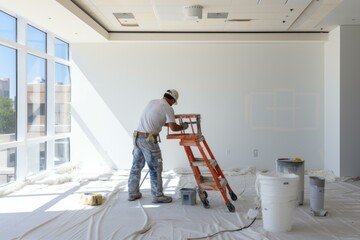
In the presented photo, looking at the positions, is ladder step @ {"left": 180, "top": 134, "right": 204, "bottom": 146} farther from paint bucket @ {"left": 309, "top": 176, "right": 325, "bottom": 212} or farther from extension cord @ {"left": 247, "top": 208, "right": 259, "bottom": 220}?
paint bucket @ {"left": 309, "top": 176, "right": 325, "bottom": 212}

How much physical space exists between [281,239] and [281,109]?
435 centimetres

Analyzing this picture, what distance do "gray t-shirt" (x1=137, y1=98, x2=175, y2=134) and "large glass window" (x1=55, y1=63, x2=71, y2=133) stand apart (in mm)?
3192

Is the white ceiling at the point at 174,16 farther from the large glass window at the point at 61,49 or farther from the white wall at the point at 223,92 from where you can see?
the white wall at the point at 223,92

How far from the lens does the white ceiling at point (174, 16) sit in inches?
209

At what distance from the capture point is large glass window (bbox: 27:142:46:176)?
6121 mm

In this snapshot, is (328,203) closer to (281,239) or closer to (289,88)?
(281,239)

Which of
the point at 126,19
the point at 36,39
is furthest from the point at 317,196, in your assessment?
the point at 36,39

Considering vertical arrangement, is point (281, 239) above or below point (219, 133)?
below

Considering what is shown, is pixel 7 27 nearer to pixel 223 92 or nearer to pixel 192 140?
pixel 192 140

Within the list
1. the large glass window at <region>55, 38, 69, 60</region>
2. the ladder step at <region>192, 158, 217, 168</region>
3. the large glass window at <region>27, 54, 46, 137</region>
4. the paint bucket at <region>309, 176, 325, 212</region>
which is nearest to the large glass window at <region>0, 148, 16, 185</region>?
the large glass window at <region>27, 54, 46, 137</region>

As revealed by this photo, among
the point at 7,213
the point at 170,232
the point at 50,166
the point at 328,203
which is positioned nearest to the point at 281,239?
→ the point at 170,232

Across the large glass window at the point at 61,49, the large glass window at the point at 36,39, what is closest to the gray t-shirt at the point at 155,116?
the large glass window at the point at 36,39

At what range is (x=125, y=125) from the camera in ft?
24.5

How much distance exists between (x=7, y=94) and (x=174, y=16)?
2.84 meters
